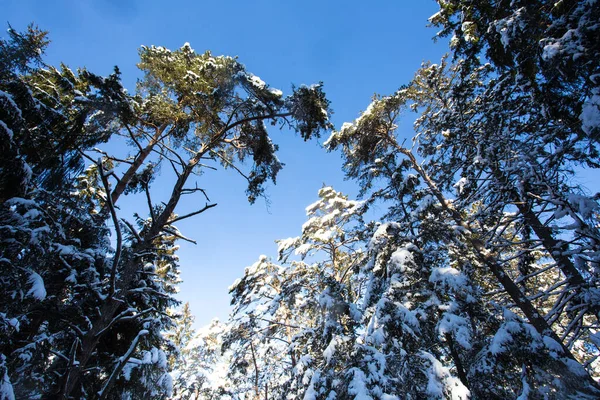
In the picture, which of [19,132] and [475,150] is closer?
[19,132]

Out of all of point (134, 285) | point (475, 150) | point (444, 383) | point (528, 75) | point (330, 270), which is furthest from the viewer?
point (330, 270)

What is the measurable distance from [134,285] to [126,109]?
6060 mm

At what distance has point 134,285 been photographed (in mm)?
8914

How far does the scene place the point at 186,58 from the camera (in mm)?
9516

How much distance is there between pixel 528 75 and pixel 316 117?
4.77 m

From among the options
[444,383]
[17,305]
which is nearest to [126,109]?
[17,305]

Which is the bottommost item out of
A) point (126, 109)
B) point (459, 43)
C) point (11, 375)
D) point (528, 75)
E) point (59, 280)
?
point (11, 375)

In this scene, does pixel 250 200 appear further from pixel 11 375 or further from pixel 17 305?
pixel 11 375

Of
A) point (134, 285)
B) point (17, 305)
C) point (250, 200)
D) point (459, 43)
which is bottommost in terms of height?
point (17, 305)

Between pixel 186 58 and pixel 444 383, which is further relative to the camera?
pixel 186 58

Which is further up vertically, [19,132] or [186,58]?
[186,58]

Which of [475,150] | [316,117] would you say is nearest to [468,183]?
→ [475,150]

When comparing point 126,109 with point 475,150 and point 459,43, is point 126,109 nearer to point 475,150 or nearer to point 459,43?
point 459,43

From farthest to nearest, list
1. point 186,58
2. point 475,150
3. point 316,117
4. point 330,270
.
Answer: point 330,270
point 186,58
point 475,150
point 316,117
